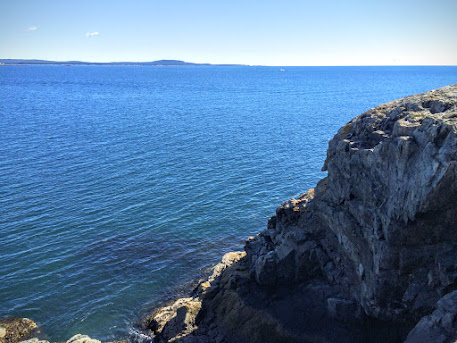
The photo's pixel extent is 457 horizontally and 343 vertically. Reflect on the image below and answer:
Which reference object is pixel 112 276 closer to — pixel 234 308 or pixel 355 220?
pixel 234 308

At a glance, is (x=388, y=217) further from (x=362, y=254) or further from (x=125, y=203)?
(x=125, y=203)

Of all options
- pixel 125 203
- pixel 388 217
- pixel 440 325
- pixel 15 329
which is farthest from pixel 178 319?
pixel 125 203

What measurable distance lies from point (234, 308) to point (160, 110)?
86.2 meters

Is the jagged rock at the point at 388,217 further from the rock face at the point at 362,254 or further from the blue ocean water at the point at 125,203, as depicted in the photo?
the blue ocean water at the point at 125,203

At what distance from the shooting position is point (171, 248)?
3475 cm

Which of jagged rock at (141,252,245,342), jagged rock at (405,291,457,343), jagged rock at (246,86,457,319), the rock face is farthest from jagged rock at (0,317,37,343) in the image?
jagged rock at (405,291,457,343)

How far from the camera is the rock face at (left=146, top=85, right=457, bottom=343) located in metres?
16.7

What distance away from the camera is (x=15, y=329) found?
25375 mm

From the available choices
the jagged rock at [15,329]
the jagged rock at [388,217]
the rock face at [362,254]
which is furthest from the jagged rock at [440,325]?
the jagged rock at [15,329]

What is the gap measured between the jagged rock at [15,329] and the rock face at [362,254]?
780 cm

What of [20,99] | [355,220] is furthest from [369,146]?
[20,99]

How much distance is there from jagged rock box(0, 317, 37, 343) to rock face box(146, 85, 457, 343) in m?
7.80

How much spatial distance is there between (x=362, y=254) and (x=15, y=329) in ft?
71.1

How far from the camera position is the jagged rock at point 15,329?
24.8 m
